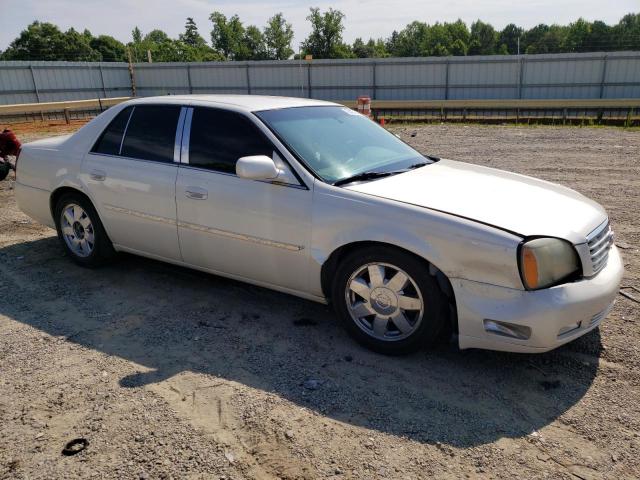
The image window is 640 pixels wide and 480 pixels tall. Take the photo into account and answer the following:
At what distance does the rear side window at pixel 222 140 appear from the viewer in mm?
3955

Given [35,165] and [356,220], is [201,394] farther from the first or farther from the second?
[35,165]

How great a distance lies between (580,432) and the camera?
2783mm

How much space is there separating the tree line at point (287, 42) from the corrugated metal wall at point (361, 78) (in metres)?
24.2

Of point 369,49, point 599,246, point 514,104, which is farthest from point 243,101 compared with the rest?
point 369,49

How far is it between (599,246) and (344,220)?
5.52 feet

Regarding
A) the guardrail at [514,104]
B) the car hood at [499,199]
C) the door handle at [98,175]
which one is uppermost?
the door handle at [98,175]

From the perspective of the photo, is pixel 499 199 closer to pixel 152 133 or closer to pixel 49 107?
pixel 152 133

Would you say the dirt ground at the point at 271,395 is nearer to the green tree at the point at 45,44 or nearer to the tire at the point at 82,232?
the tire at the point at 82,232

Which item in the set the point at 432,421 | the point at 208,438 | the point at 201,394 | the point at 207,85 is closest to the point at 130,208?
the point at 201,394

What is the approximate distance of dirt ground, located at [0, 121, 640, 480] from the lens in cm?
258

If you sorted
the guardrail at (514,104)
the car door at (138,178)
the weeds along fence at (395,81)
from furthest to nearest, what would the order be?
1. the weeds along fence at (395,81)
2. the guardrail at (514,104)
3. the car door at (138,178)

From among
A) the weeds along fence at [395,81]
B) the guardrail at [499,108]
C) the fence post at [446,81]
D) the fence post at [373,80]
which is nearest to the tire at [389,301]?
the guardrail at [499,108]

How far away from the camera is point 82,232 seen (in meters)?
5.13

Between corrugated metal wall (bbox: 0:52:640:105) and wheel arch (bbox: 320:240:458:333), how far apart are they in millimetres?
24424
